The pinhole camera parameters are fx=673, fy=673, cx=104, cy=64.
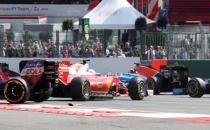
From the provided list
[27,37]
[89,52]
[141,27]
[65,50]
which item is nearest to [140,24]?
[141,27]

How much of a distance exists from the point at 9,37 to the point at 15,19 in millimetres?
29400

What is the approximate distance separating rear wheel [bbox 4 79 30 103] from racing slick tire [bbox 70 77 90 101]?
1.68 metres

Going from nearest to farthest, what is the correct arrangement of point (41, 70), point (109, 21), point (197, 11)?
point (41, 70) < point (109, 21) < point (197, 11)

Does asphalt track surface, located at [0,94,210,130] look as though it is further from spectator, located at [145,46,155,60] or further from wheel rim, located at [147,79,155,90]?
spectator, located at [145,46,155,60]

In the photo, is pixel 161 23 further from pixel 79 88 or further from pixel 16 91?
pixel 16 91

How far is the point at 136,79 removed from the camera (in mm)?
17547

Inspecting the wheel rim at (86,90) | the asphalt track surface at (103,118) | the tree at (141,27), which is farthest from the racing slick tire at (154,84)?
the tree at (141,27)

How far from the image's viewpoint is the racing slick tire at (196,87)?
20.0 meters

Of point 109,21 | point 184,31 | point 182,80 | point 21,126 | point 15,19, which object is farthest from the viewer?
point 15,19

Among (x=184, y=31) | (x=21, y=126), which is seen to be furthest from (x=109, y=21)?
(x=21, y=126)

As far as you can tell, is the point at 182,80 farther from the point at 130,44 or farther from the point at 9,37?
the point at 9,37

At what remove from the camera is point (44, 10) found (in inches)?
2527

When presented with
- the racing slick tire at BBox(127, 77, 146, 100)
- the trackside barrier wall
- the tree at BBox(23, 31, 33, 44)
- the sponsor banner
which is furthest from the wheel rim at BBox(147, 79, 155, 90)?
the sponsor banner

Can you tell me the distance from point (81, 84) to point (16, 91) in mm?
1877
